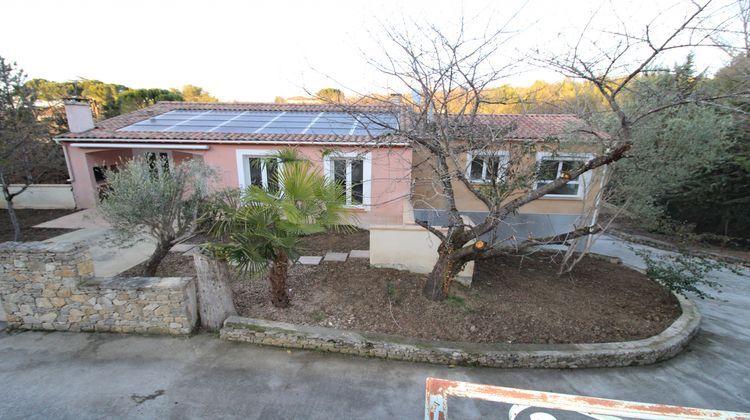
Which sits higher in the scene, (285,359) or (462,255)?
(462,255)

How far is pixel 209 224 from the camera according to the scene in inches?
237

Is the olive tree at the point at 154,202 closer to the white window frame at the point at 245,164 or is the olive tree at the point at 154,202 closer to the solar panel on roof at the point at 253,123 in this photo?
the white window frame at the point at 245,164

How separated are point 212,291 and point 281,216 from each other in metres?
1.54

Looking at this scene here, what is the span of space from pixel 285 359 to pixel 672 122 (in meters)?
8.91

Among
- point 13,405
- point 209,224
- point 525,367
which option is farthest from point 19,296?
point 525,367

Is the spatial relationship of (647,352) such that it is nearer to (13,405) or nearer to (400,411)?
(400,411)

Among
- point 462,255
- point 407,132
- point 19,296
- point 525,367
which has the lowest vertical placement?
point 525,367

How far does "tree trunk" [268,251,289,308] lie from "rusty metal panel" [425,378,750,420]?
3.14 meters

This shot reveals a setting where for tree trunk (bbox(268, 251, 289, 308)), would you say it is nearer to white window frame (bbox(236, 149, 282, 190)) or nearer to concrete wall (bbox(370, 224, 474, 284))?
concrete wall (bbox(370, 224, 474, 284))

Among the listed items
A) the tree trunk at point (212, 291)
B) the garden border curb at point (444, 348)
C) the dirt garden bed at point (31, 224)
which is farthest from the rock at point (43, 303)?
the dirt garden bed at point (31, 224)

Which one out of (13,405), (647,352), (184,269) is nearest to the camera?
(13,405)

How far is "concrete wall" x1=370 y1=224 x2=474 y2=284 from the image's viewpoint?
251 inches

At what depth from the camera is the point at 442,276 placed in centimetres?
538

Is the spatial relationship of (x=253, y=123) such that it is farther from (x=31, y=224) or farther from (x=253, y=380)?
(x=253, y=380)
